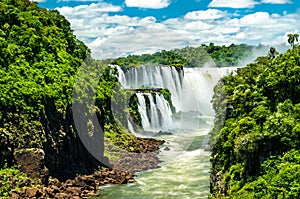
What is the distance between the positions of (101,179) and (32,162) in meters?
4.07

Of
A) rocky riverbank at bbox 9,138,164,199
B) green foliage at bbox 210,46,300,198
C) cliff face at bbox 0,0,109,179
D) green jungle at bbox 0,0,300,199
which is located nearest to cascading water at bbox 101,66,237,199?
rocky riverbank at bbox 9,138,164,199

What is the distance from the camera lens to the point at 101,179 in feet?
78.8

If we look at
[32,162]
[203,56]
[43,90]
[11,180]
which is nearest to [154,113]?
[43,90]

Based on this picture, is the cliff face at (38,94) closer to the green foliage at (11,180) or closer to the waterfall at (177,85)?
the green foliage at (11,180)

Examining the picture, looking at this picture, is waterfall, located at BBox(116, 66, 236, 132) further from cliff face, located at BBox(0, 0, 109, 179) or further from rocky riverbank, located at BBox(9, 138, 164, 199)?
cliff face, located at BBox(0, 0, 109, 179)

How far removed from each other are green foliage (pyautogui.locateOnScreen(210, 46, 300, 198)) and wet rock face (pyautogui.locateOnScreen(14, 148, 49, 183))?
7785mm

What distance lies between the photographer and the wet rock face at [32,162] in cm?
2111

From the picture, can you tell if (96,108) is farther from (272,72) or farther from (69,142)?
(272,72)

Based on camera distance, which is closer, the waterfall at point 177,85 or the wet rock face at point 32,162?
the wet rock face at point 32,162

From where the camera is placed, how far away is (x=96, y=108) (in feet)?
97.1

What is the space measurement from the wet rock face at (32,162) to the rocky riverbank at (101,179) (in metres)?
0.27

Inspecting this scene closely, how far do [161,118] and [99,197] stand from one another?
2040 centimetres

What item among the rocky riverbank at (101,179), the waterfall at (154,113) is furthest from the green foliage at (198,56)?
the rocky riverbank at (101,179)

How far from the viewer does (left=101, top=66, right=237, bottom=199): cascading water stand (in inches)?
873
